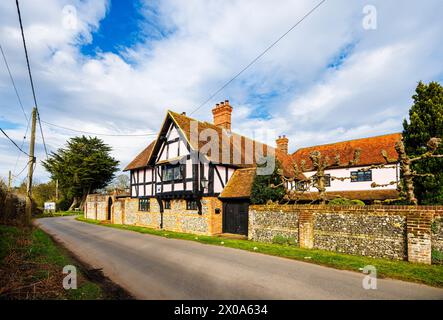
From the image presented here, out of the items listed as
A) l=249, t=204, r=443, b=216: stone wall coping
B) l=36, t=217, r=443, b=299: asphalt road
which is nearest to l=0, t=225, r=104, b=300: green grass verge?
l=36, t=217, r=443, b=299: asphalt road

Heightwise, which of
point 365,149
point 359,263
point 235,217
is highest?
point 365,149

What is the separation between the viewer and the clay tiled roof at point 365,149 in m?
20.6

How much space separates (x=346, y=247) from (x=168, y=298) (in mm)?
7693

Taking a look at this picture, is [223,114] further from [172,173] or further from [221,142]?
[172,173]

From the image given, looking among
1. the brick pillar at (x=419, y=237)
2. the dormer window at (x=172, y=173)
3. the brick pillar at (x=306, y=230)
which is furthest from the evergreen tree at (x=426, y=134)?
the dormer window at (x=172, y=173)

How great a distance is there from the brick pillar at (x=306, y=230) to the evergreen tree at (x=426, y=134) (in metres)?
5.55

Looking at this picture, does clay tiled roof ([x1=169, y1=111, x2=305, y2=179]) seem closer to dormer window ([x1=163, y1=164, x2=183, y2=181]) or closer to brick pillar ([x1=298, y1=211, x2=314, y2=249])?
dormer window ([x1=163, y1=164, x2=183, y2=181])

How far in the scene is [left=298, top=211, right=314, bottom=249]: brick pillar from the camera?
1076 centimetres

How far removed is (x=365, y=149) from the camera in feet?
73.3

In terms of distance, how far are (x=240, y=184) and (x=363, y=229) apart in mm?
8180

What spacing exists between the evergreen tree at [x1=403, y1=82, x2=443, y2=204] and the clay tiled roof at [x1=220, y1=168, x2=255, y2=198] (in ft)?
28.3

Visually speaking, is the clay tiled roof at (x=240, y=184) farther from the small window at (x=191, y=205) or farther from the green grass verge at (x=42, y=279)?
the green grass verge at (x=42, y=279)

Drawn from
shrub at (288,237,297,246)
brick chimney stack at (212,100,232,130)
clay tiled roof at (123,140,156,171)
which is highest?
brick chimney stack at (212,100,232,130)

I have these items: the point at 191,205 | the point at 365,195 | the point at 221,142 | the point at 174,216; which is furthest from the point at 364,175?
the point at 174,216
